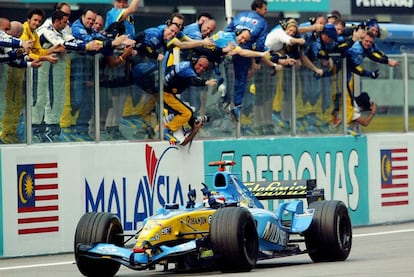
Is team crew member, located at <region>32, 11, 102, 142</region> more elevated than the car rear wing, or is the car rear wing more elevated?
team crew member, located at <region>32, 11, 102, 142</region>

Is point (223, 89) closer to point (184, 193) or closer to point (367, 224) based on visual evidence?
point (184, 193)

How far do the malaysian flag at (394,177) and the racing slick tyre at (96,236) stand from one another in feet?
29.9

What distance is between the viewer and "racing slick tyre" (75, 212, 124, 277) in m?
14.6

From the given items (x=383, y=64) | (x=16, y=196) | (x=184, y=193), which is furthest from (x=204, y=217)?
(x=383, y=64)

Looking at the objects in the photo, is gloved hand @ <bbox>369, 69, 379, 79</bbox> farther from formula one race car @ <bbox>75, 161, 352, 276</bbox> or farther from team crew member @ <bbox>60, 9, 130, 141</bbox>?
formula one race car @ <bbox>75, 161, 352, 276</bbox>

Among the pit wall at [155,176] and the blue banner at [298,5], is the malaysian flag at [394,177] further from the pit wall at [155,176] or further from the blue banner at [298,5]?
the blue banner at [298,5]

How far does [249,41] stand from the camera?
68.3 feet

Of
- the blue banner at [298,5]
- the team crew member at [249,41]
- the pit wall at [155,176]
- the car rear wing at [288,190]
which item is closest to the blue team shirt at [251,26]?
the team crew member at [249,41]

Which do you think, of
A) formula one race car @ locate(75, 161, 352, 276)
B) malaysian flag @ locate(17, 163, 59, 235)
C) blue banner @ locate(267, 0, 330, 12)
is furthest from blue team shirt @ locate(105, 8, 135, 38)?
blue banner @ locate(267, 0, 330, 12)

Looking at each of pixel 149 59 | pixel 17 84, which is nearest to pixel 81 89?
pixel 17 84

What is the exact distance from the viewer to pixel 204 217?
14922 mm

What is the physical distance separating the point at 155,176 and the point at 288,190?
3.35 metres

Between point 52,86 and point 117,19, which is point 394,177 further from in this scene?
point 52,86

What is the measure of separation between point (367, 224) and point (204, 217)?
8.39 m
